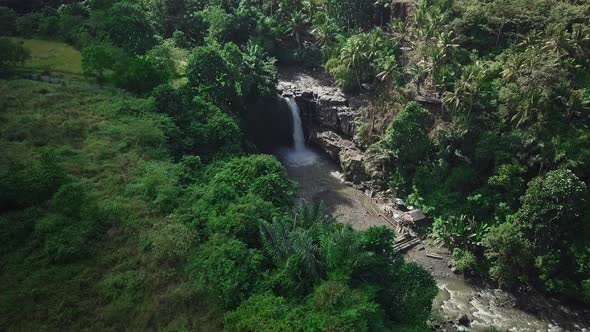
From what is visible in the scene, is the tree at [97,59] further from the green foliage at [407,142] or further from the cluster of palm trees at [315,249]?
the green foliage at [407,142]

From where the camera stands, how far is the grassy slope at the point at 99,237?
22734 mm

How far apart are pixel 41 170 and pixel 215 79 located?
17.8 metres

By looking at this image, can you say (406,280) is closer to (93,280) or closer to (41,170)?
(93,280)

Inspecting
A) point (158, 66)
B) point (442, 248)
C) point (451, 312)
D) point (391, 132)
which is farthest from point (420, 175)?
point (158, 66)

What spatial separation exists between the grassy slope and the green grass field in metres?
5.18

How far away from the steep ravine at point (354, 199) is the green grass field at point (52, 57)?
21.9 metres

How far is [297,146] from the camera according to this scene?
164 feet

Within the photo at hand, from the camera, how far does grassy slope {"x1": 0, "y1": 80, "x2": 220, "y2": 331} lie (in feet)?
74.6

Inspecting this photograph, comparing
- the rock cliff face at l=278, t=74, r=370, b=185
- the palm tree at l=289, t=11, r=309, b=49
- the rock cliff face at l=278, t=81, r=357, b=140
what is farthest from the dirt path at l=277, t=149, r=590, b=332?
the palm tree at l=289, t=11, r=309, b=49

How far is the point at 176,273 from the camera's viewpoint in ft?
83.5

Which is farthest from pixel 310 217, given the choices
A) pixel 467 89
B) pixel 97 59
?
pixel 97 59

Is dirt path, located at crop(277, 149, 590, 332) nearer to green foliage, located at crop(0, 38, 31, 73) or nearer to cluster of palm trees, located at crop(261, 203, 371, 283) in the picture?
cluster of palm trees, located at crop(261, 203, 371, 283)

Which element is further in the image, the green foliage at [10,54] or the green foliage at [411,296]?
the green foliage at [10,54]

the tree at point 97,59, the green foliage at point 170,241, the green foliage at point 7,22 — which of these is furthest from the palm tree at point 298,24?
the green foliage at point 170,241
